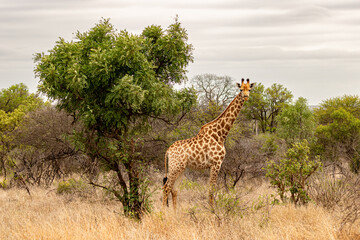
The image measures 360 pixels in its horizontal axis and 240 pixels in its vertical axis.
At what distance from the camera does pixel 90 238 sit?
8.00 m

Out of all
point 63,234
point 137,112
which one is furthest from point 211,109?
point 63,234

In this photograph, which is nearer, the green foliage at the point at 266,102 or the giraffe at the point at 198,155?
the giraffe at the point at 198,155

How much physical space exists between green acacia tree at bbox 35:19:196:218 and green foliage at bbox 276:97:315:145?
15.9 metres

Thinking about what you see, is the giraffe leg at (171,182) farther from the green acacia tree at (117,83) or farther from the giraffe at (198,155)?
the green acacia tree at (117,83)

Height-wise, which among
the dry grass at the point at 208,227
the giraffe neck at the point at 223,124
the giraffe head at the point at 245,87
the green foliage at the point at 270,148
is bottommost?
the dry grass at the point at 208,227

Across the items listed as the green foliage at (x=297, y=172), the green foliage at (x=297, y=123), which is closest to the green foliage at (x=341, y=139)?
the green foliage at (x=297, y=123)

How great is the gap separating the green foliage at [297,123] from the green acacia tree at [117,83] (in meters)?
15.9

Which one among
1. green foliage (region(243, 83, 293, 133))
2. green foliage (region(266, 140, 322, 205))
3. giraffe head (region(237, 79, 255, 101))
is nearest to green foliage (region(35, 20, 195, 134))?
giraffe head (region(237, 79, 255, 101))

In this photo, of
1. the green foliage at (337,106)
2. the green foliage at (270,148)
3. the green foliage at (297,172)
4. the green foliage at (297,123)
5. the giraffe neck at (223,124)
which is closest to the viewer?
the giraffe neck at (223,124)

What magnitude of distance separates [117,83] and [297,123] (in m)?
19.3

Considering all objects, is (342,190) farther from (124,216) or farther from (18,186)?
(18,186)

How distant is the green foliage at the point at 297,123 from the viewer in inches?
1024

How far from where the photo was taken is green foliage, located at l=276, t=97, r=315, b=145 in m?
26.0

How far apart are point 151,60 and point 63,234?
5116 millimetres
